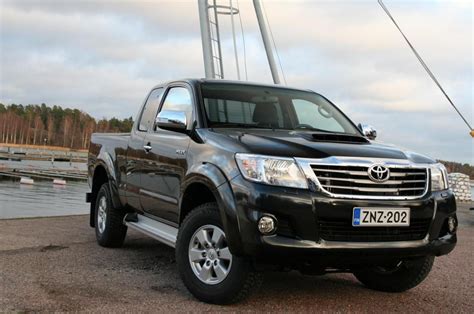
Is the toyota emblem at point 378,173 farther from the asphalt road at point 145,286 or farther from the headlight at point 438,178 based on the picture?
the asphalt road at point 145,286

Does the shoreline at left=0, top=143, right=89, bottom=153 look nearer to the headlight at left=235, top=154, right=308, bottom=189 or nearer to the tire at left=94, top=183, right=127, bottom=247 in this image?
the tire at left=94, top=183, right=127, bottom=247

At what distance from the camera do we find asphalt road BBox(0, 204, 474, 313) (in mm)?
4516

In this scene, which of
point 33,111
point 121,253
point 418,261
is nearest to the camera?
point 418,261

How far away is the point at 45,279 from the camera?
5266 mm

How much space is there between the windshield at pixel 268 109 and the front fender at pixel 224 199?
0.69 metres

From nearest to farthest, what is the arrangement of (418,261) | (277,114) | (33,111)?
(418,261), (277,114), (33,111)

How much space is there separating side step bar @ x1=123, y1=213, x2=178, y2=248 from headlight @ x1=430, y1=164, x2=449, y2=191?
2267 millimetres

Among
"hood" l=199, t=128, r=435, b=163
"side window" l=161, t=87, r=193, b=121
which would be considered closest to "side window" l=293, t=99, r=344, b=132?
"hood" l=199, t=128, r=435, b=163

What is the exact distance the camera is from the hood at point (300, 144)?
4.30 metres

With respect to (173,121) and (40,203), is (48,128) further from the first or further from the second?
(173,121)

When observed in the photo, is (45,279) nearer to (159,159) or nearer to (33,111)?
(159,159)

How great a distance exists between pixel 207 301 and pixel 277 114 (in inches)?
81.4

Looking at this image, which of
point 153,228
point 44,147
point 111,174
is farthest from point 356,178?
point 44,147

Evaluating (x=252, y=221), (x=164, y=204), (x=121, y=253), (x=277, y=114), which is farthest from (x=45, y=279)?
(x=277, y=114)
